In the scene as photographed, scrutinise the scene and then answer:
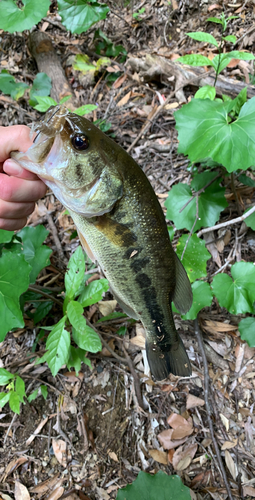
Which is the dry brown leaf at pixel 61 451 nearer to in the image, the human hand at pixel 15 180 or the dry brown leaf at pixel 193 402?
the dry brown leaf at pixel 193 402

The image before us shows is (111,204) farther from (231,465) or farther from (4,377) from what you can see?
(231,465)

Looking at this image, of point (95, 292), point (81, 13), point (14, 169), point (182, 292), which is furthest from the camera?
point (81, 13)

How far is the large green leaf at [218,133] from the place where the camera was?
5.59 feet

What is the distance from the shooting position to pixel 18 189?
127cm

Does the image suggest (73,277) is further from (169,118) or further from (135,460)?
(169,118)

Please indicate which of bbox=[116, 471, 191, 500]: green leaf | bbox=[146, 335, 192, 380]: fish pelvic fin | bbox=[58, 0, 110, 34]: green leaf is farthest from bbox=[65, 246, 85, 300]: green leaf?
bbox=[58, 0, 110, 34]: green leaf

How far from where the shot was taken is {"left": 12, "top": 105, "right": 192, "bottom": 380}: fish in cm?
110

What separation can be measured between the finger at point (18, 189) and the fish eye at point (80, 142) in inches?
11.3

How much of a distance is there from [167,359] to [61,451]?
3.88 feet

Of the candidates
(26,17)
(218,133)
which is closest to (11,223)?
(218,133)

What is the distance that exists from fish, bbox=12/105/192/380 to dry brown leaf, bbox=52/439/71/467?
137cm

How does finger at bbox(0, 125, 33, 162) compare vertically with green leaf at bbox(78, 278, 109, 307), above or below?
above

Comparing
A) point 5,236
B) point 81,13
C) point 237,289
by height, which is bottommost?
point 237,289

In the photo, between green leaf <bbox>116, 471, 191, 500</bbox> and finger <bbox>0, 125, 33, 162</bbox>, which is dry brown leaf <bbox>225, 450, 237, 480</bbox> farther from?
finger <bbox>0, 125, 33, 162</bbox>
